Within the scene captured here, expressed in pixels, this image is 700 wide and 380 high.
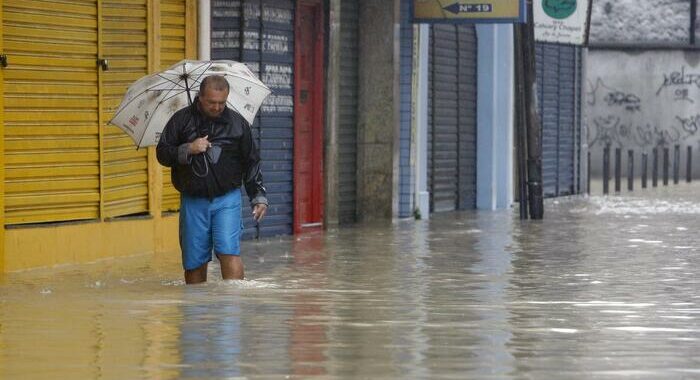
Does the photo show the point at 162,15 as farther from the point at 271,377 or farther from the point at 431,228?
the point at 271,377

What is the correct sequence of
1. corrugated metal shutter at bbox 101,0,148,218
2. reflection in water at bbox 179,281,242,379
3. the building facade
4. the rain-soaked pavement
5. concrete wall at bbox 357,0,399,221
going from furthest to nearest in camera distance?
concrete wall at bbox 357,0,399,221 < corrugated metal shutter at bbox 101,0,148,218 < the building facade < the rain-soaked pavement < reflection in water at bbox 179,281,242,379

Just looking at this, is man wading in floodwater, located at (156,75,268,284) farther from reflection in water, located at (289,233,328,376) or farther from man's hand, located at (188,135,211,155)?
reflection in water, located at (289,233,328,376)

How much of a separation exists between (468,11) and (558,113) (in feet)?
28.8

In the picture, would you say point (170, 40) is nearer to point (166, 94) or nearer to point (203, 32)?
point (203, 32)

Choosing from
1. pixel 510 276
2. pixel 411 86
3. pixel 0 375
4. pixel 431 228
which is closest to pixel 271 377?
pixel 0 375

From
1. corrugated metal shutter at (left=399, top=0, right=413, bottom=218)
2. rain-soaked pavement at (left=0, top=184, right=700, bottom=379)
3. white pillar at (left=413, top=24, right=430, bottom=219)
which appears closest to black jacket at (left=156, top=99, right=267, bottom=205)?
rain-soaked pavement at (left=0, top=184, right=700, bottom=379)

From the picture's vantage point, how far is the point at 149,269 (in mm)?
14867

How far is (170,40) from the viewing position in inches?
667

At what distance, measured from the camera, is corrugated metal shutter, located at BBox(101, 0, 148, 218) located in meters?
15.9

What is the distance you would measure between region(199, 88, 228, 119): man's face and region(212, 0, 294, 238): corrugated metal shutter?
20.0 feet

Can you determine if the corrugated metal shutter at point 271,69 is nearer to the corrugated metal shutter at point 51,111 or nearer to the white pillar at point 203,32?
the white pillar at point 203,32

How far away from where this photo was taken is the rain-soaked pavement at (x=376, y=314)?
29.1 ft

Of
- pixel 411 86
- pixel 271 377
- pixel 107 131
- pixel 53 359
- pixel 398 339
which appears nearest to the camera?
pixel 271 377

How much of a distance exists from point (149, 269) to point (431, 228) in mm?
6726
